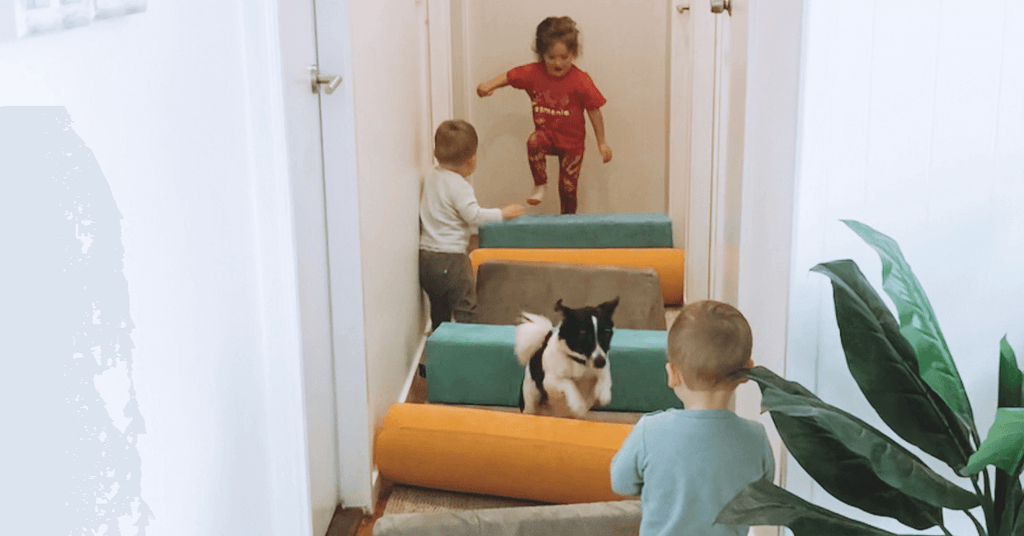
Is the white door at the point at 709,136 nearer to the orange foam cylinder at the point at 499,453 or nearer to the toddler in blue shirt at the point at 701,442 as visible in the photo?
the orange foam cylinder at the point at 499,453

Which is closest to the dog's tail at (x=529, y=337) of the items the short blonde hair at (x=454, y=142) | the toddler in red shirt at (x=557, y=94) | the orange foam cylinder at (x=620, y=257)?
the short blonde hair at (x=454, y=142)

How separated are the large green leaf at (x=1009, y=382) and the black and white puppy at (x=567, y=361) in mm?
1235

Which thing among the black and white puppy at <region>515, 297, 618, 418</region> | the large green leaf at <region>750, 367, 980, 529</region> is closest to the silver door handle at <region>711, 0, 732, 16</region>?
the black and white puppy at <region>515, 297, 618, 418</region>

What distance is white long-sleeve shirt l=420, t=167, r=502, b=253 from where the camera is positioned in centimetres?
329

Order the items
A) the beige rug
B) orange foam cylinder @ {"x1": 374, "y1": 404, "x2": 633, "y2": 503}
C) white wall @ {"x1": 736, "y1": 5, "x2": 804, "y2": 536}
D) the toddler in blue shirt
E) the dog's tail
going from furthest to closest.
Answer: the dog's tail < the beige rug < orange foam cylinder @ {"x1": 374, "y1": 404, "x2": 633, "y2": 503} < white wall @ {"x1": 736, "y1": 5, "x2": 804, "y2": 536} < the toddler in blue shirt

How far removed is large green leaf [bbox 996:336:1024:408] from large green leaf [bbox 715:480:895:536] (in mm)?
292

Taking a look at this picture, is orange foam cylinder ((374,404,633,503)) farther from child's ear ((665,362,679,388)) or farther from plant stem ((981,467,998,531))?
plant stem ((981,467,998,531))

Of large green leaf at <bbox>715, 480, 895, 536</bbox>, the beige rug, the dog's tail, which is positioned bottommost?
the beige rug

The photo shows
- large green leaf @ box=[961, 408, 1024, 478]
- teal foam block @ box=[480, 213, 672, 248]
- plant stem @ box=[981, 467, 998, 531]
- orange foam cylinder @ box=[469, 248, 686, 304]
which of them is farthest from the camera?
teal foam block @ box=[480, 213, 672, 248]

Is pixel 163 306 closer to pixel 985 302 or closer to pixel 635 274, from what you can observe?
pixel 985 302

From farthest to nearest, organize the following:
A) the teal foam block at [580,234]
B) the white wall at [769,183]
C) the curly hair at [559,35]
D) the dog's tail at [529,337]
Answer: the curly hair at [559,35]
the teal foam block at [580,234]
the dog's tail at [529,337]
the white wall at [769,183]

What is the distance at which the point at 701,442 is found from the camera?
5.13ft

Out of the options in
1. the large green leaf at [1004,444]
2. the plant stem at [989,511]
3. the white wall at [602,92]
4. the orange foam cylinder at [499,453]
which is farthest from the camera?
the white wall at [602,92]

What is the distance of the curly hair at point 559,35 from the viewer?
457cm
